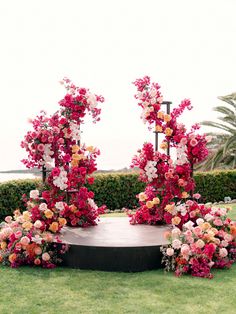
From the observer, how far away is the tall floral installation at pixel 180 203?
235 inches

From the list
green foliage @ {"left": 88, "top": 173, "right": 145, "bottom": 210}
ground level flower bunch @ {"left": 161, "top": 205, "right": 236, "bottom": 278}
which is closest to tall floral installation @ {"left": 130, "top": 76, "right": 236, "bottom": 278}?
ground level flower bunch @ {"left": 161, "top": 205, "right": 236, "bottom": 278}

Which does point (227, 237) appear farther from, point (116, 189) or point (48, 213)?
point (116, 189)

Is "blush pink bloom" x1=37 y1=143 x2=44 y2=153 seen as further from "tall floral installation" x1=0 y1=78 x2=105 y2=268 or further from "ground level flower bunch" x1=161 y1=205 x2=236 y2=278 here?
"ground level flower bunch" x1=161 y1=205 x2=236 y2=278

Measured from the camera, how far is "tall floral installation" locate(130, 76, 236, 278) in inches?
235

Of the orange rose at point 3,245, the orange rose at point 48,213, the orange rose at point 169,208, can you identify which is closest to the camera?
the orange rose at point 3,245

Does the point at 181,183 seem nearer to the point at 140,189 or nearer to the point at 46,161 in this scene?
the point at 46,161

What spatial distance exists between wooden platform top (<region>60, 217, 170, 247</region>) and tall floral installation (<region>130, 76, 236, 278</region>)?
0.21 metres

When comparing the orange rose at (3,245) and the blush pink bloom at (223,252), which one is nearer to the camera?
the blush pink bloom at (223,252)

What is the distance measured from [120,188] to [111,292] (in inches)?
267

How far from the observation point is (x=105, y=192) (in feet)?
38.8

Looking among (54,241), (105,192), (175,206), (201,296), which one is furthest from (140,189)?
(201,296)

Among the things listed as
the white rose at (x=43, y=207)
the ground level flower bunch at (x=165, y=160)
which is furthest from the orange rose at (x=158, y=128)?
the white rose at (x=43, y=207)

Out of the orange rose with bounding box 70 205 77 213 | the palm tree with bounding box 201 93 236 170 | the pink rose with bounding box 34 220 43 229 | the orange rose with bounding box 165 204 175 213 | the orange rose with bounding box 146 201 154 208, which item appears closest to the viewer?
the pink rose with bounding box 34 220 43 229

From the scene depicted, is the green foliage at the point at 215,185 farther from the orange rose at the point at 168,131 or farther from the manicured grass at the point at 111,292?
the manicured grass at the point at 111,292
